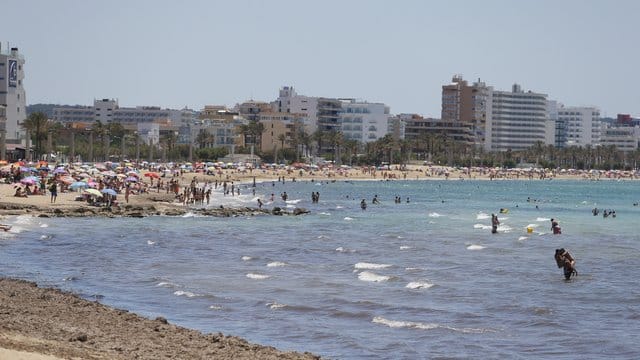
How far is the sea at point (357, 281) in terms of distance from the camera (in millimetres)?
23375

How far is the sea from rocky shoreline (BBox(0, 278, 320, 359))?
1.56 meters

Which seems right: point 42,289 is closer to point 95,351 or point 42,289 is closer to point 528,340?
point 95,351

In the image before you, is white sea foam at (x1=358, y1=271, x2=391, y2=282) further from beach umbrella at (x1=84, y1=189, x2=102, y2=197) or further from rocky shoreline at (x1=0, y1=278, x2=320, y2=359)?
beach umbrella at (x1=84, y1=189, x2=102, y2=197)

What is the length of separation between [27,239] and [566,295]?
22384mm

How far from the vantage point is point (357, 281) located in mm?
33625

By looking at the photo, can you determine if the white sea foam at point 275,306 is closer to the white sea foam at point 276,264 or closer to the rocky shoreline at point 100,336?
the rocky shoreline at point 100,336

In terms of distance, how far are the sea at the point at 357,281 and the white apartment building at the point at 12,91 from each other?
82791 millimetres

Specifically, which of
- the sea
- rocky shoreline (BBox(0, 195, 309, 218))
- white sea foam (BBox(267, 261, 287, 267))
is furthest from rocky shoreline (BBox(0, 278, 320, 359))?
rocky shoreline (BBox(0, 195, 309, 218))

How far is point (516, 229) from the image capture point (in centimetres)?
6309

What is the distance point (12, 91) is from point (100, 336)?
5081 inches

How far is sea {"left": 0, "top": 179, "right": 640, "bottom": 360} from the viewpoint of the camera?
76.7 ft

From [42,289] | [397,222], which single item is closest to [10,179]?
[397,222]

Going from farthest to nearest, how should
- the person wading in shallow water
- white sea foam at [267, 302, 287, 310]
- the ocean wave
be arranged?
the ocean wave < the person wading in shallow water < white sea foam at [267, 302, 287, 310]

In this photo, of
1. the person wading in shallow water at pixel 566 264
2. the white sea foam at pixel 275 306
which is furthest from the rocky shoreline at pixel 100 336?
the person wading in shallow water at pixel 566 264
